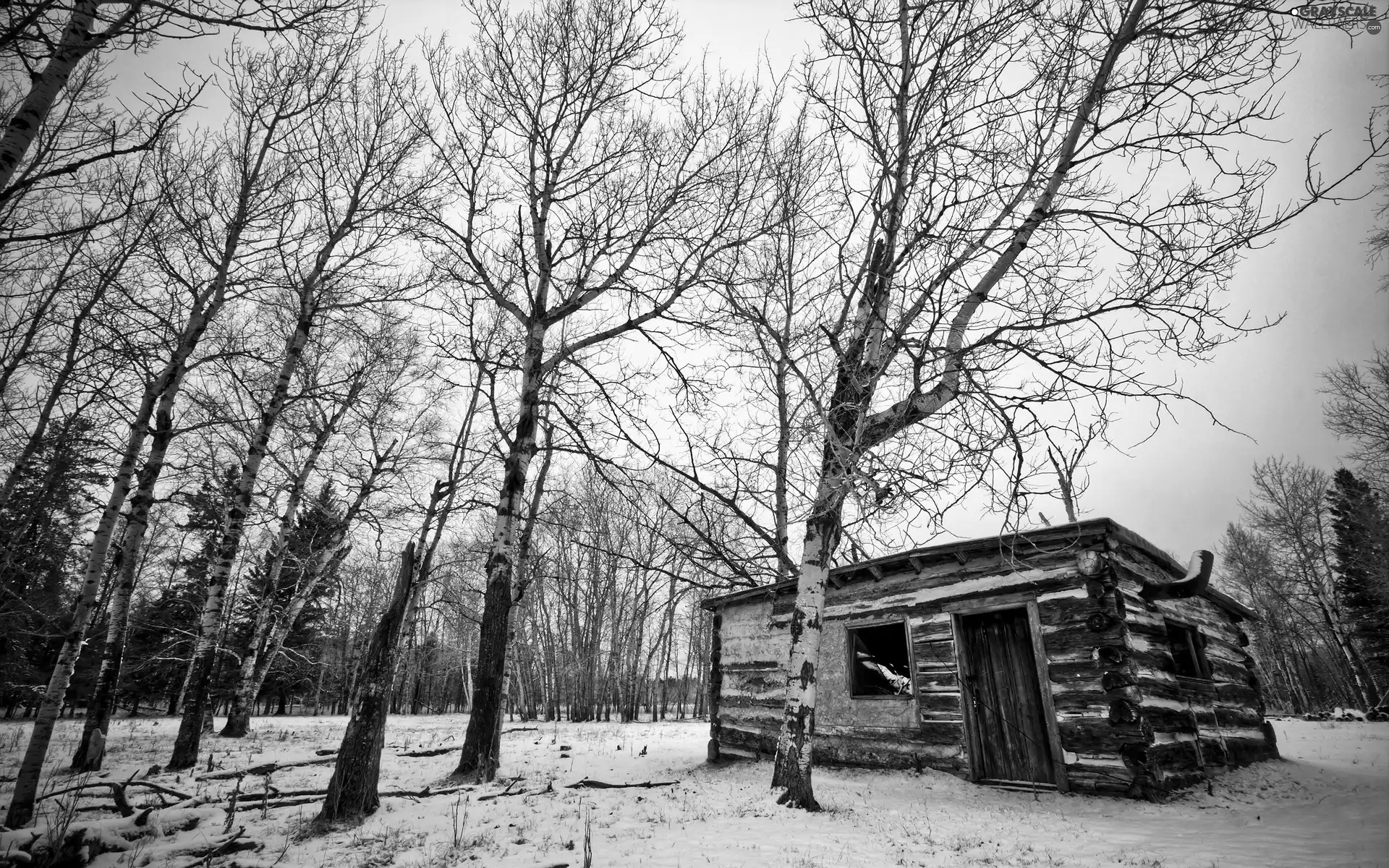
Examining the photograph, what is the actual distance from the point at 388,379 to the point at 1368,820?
19.3m

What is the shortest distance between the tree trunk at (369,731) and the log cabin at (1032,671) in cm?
703

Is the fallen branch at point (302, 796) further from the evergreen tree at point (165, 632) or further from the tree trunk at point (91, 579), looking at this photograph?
the evergreen tree at point (165, 632)

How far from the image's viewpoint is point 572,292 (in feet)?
33.1

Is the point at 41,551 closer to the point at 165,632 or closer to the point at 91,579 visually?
the point at 91,579

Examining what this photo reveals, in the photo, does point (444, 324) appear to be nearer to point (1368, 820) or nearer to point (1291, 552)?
point (1368, 820)

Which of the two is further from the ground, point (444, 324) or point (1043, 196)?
point (444, 324)

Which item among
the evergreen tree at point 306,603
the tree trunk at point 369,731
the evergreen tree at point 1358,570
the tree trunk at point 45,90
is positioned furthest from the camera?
the evergreen tree at point 1358,570

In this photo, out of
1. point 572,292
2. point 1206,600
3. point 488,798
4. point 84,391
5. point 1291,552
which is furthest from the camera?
point 1291,552

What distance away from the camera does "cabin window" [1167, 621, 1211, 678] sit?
9852 millimetres

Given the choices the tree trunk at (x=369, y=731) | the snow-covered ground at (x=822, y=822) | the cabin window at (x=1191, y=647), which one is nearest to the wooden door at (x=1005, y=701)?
the snow-covered ground at (x=822, y=822)

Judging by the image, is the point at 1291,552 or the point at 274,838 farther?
the point at 1291,552

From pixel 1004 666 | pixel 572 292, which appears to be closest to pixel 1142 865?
pixel 1004 666

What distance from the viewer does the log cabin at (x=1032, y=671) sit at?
7.74 meters

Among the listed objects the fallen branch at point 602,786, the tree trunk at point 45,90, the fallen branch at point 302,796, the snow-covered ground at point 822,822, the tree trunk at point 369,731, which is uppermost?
the tree trunk at point 45,90
